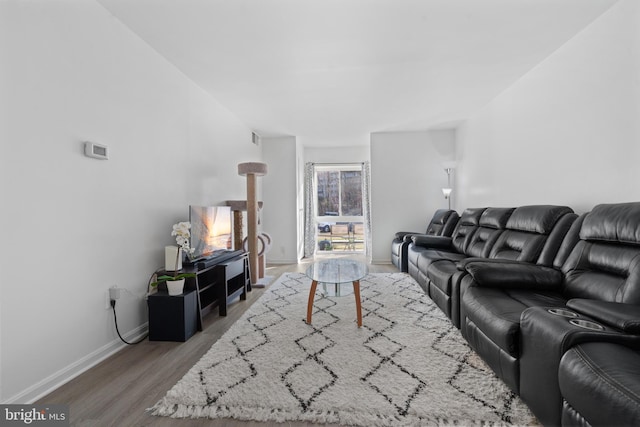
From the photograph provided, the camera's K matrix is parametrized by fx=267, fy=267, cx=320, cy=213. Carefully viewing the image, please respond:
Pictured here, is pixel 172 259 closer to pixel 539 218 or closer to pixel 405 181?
pixel 539 218

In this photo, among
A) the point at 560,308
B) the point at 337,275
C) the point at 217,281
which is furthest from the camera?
the point at 217,281

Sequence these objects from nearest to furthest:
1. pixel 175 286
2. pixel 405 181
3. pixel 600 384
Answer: pixel 600 384
pixel 175 286
pixel 405 181

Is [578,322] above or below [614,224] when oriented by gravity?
below

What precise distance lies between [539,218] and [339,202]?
4488mm

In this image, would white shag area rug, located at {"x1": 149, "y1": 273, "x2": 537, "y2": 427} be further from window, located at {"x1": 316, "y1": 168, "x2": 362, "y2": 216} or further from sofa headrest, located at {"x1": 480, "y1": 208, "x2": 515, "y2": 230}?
window, located at {"x1": 316, "y1": 168, "x2": 362, "y2": 216}

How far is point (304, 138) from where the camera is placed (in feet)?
18.7

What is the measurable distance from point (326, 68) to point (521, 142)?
2.47m

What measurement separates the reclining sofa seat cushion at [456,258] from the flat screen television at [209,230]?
2.41 meters

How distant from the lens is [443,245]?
3848 mm

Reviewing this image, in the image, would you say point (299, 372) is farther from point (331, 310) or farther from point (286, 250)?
point (286, 250)

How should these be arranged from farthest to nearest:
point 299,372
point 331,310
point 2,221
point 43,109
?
point 331,310 → point 299,372 → point 43,109 → point 2,221

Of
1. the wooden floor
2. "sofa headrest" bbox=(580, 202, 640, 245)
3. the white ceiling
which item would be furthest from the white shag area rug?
the white ceiling

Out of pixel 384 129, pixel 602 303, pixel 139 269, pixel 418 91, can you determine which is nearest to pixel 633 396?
pixel 602 303

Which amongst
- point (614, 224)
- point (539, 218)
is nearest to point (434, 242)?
point (539, 218)
